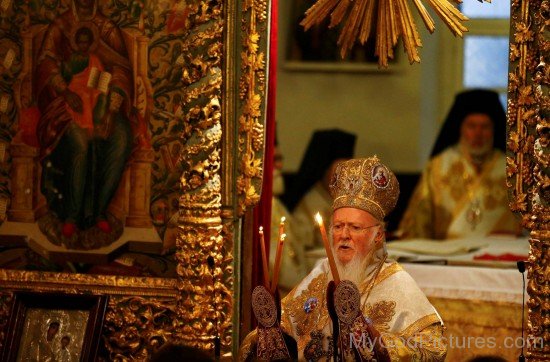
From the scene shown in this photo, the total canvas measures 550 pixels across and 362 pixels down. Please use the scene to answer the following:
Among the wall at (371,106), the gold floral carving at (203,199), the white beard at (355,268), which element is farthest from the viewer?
the wall at (371,106)

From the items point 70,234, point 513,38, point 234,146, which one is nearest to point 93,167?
point 70,234

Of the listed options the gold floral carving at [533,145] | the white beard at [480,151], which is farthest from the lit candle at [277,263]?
the white beard at [480,151]

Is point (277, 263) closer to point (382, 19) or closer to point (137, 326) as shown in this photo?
point (382, 19)

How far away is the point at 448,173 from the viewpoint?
9414 mm

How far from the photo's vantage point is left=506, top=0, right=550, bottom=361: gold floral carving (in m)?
5.46

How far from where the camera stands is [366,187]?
543 centimetres

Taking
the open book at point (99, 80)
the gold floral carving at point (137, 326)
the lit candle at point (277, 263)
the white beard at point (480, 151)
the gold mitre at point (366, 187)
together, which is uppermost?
the open book at point (99, 80)

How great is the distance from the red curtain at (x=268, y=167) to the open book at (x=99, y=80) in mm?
819

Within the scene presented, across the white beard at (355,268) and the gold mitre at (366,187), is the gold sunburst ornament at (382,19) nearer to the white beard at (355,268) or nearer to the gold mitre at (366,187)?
the gold mitre at (366,187)

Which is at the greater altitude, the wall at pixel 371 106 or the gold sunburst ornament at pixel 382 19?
the gold sunburst ornament at pixel 382 19

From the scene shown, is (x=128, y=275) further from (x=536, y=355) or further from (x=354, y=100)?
(x=354, y=100)

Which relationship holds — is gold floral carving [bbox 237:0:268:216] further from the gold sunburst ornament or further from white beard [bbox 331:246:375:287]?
white beard [bbox 331:246:375:287]

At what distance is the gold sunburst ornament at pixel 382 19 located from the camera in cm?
550

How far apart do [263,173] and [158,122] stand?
60 centimetres
